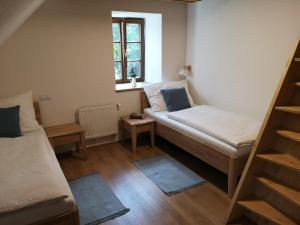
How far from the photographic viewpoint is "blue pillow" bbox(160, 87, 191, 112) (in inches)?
141

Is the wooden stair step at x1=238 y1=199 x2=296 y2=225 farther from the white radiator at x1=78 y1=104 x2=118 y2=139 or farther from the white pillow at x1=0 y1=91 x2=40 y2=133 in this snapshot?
the white pillow at x1=0 y1=91 x2=40 y2=133

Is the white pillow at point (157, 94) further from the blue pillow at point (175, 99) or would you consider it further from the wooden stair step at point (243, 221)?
the wooden stair step at point (243, 221)

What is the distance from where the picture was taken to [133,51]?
4137 mm

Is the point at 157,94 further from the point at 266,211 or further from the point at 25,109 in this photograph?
the point at 266,211

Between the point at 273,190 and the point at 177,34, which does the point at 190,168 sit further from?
the point at 177,34

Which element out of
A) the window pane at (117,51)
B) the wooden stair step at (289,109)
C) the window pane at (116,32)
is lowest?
the wooden stair step at (289,109)

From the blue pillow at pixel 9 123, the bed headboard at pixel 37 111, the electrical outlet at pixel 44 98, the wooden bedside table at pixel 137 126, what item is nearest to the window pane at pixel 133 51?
the wooden bedside table at pixel 137 126

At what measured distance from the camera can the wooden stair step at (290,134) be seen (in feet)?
5.81

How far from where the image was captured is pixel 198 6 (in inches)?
148

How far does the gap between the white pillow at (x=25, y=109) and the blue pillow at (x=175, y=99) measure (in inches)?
70.6

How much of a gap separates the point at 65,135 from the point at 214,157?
181 cm

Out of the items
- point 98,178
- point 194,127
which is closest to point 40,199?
point 98,178

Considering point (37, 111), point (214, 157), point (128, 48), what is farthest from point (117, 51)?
point (214, 157)

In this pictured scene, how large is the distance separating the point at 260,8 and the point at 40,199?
9.86 feet
